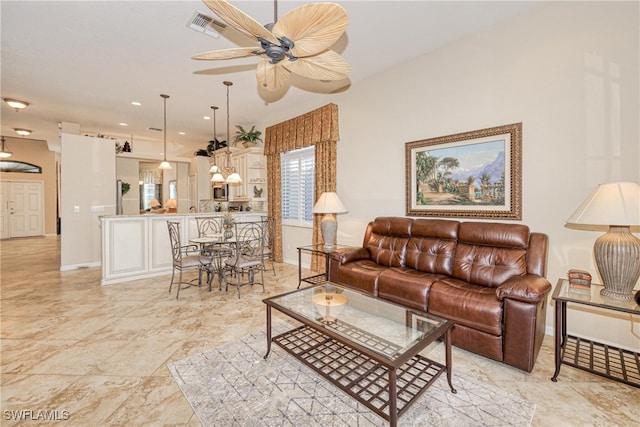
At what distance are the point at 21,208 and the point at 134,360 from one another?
11.0 meters

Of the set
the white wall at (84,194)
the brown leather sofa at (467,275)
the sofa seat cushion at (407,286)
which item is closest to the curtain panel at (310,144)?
the brown leather sofa at (467,275)

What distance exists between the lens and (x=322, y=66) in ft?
7.46

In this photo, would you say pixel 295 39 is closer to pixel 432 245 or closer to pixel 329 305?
pixel 329 305

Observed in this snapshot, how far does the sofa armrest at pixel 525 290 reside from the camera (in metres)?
2.04

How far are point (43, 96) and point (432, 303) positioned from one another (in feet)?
23.1

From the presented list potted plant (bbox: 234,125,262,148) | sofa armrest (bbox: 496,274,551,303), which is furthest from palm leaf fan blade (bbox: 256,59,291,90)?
potted plant (bbox: 234,125,262,148)

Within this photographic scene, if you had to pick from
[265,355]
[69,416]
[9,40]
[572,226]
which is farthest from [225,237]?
[572,226]

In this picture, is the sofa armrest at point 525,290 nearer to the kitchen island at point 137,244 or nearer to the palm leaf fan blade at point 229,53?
the palm leaf fan blade at point 229,53

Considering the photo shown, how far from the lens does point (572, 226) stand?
2.59 metres

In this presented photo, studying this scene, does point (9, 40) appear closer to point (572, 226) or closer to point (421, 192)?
point (421, 192)

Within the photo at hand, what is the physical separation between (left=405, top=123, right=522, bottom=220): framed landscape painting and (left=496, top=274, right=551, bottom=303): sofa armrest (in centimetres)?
93

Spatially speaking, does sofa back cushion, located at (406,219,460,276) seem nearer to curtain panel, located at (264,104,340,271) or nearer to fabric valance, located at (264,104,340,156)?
curtain panel, located at (264,104,340,271)

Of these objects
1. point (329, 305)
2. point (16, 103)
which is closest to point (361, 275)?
point (329, 305)

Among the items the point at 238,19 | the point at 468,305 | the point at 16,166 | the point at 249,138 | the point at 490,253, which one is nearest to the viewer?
the point at 238,19
